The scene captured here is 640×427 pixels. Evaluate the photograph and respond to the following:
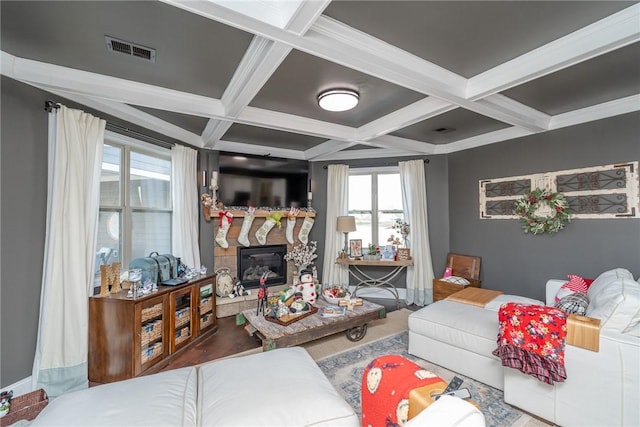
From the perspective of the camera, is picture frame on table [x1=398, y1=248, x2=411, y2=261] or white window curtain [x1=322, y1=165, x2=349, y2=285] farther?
white window curtain [x1=322, y1=165, x2=349, y2=285]

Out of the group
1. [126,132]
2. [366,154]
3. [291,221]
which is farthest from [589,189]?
[126,132]

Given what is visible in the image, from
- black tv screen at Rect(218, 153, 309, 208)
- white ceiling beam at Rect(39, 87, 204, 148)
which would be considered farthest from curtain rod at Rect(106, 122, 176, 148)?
black tv screen at Rect(218, 153, 309, 208)

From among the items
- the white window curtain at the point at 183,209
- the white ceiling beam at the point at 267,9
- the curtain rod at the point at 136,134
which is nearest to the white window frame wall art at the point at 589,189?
the white ceiling beam at the point at 267,9

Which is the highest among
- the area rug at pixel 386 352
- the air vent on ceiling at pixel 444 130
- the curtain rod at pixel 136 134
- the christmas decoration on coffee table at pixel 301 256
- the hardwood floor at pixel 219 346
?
the air vent on ceiling at pixel 444 130

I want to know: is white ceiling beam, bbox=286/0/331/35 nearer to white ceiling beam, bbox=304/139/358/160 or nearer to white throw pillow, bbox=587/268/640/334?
white ceiling beam, bbox=304/139/358/160

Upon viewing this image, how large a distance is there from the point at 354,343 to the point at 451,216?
2681 millimetres

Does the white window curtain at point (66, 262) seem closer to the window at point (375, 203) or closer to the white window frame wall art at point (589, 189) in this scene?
the window at point (375, 203)

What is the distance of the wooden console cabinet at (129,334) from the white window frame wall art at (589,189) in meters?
4.27

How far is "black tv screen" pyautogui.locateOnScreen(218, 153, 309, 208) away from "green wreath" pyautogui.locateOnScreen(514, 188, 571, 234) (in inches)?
122

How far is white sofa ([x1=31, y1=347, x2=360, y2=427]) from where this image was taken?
44.5 inches

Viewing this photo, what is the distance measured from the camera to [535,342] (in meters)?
1.74

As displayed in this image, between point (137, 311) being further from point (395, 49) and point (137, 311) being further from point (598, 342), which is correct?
point (598, 342)

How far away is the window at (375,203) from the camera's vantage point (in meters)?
4.79

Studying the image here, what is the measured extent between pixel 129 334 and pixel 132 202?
1443 mm
